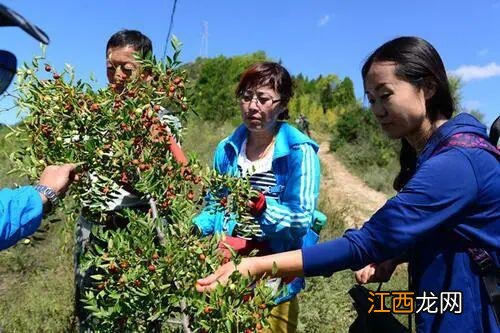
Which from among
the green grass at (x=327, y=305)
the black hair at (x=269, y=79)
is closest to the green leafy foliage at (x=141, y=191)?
the black hair at (x=269, y=79)

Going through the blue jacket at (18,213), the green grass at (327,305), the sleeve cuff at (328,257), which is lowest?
the green grass at (327,305)

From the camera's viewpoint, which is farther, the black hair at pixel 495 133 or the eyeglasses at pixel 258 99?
the eyeglasses at pixel 258 99

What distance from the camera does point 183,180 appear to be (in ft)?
6.06

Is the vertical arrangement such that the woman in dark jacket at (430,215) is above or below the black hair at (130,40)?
below

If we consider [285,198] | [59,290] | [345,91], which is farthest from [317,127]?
[285,198]

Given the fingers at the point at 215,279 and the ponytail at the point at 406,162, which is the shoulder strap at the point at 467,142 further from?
the fingers at the point at 215,279

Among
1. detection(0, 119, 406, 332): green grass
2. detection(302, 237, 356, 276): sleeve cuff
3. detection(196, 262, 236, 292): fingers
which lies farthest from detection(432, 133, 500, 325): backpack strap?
detection(0, 119, 406, 332): green grass

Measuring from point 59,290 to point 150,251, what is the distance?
3.17m

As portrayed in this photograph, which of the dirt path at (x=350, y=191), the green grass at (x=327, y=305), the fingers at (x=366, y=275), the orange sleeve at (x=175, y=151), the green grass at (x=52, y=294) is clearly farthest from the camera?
the dirt path at (x=350, y=191)

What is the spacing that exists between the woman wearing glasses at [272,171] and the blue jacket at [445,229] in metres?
0.57

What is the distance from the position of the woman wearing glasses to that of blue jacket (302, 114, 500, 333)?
0.57 meters

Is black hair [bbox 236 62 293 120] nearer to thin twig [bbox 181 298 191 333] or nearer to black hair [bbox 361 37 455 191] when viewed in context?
black hair [bbox 361 37 455 191]

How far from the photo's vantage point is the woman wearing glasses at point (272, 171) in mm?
2199

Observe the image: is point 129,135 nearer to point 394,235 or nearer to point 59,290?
point 394,235
